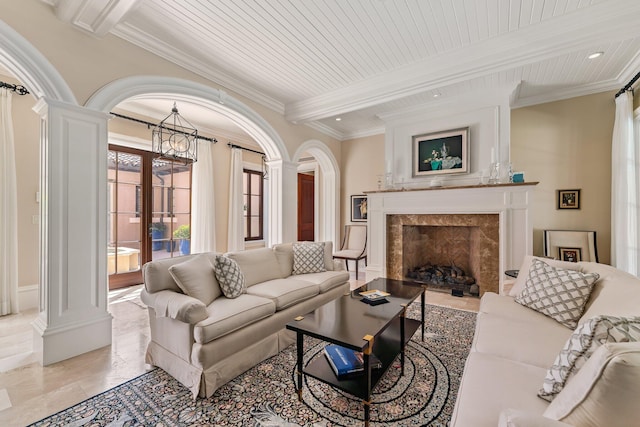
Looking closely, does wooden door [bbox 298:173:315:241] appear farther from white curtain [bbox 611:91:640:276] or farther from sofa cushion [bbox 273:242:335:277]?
white curtain [bbox 611:91:640:276]

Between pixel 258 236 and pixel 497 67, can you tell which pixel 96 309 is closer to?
pixel 258 236

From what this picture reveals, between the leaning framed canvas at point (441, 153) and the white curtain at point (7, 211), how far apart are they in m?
5.44

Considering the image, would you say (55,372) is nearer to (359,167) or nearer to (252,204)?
(252,204)

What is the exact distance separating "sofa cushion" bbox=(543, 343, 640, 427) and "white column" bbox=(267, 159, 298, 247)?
4.07m

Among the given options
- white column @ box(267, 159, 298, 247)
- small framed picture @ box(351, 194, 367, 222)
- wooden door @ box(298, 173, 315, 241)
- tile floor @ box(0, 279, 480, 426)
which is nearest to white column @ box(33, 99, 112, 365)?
tile floor @ box(0, 279, 480, 426)

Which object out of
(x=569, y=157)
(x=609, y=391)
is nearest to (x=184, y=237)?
(x=609, y=391)

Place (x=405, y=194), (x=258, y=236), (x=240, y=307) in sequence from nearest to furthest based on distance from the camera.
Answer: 1. (x=240, y=307)
2. (x=405, y=194)
3. (x=258, y=236)

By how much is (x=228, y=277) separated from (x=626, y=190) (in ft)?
15.3

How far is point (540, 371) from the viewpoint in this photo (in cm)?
134

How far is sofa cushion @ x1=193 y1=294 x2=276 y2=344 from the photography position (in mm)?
1886

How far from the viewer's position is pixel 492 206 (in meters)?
3.84

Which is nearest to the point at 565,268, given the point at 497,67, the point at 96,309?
the point at 497,67

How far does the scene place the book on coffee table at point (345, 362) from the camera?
67.8 inches

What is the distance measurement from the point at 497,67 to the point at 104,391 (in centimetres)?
456
